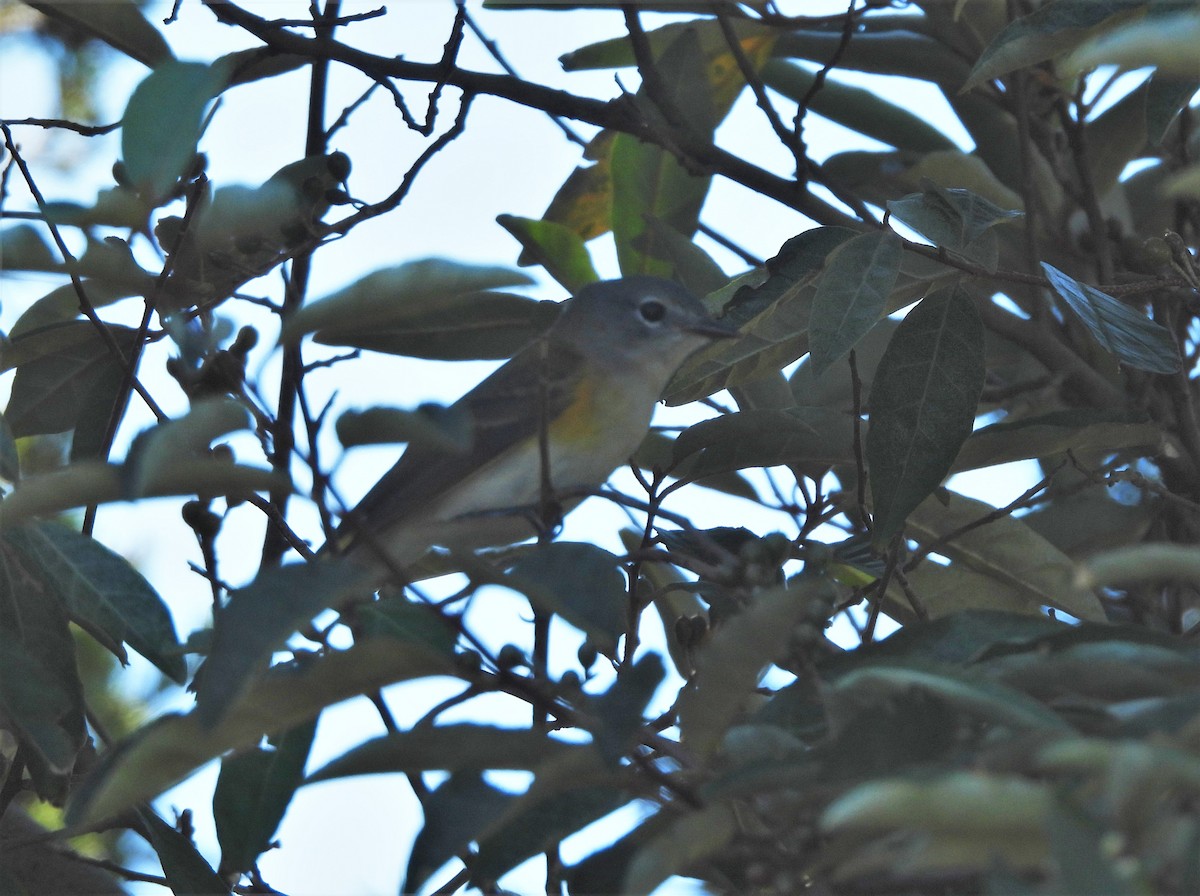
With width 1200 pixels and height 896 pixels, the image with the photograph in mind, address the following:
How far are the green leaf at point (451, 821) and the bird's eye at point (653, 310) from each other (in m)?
2.37

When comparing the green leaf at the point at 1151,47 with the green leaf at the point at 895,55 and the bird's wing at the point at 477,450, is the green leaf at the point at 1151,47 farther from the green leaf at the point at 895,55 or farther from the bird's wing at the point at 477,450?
the green leaf at the point at 895,55

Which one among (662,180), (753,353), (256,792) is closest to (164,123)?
(256,792)

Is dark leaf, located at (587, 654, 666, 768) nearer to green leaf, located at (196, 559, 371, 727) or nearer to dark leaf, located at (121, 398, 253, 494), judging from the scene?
green leaf, located at (196, 559, 371, 727)

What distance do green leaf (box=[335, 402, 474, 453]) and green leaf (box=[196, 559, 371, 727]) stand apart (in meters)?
0.18

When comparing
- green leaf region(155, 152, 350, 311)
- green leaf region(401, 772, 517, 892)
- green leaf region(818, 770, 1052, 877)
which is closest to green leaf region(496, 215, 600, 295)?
green leaf region(155, 152, 350, 311)

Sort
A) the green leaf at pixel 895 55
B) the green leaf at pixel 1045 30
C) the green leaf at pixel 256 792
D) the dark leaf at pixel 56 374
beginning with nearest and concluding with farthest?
the green leaf at pixel 256 792 → the green leaf at pixel 1045 30 → the dark leaf at pixel 56 374 → the green leaf at pixel 895 55

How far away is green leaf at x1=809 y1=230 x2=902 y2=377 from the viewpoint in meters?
2.70

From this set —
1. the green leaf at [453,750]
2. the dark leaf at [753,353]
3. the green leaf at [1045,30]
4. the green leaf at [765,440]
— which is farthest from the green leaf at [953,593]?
the green leaf at [453,750]

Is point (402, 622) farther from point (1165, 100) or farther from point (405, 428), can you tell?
point (1165, 100)

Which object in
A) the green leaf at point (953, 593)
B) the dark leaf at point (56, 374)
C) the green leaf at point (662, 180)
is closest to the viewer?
the dark leaf at point (56, 374)

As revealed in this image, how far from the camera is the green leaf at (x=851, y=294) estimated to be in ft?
8.87

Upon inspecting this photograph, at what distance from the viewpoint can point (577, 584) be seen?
2027mm

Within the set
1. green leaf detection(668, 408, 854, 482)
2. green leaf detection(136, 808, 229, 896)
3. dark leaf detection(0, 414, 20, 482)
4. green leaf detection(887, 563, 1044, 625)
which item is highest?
green leaf detection(668, 408, 854, 482)

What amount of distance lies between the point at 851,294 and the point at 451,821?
1.39 m
